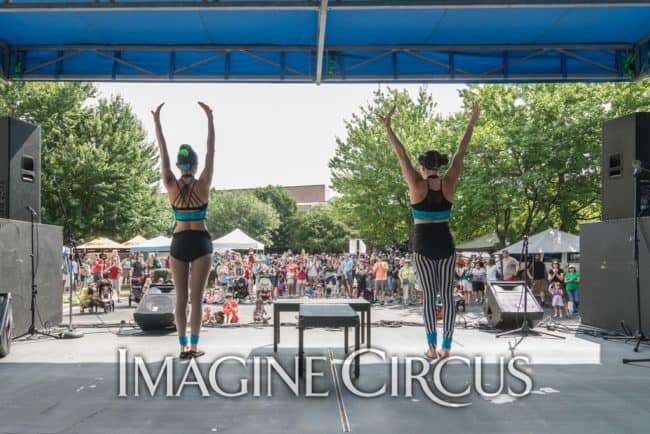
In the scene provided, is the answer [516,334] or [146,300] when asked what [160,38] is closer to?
[146,300]

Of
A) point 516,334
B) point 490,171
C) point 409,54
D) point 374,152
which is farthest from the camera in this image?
point 374,152

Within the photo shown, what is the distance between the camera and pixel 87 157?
28078 millimetres

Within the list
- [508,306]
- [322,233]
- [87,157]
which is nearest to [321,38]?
[508,306]

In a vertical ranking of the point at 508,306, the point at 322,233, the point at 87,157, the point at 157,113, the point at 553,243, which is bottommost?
the point at 508,306

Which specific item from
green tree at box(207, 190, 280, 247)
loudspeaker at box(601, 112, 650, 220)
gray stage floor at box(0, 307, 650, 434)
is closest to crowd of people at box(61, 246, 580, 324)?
loudspeaker at box(601, 112, 650, 220)

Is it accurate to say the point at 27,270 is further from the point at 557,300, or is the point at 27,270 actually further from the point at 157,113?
the point at 557,300

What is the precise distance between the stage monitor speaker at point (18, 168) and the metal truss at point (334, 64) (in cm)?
90

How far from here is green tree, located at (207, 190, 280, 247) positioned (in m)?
65.2

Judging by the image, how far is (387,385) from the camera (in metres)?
4.73

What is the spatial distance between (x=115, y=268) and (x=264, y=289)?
7.46 m

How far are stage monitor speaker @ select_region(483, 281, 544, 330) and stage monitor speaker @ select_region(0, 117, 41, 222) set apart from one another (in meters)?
8.13

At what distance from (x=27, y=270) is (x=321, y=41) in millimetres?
5678

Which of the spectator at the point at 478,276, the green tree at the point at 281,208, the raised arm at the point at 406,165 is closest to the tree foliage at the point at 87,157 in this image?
the spectator at the point at 478,276

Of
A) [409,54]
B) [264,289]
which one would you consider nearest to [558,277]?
[264,289]
